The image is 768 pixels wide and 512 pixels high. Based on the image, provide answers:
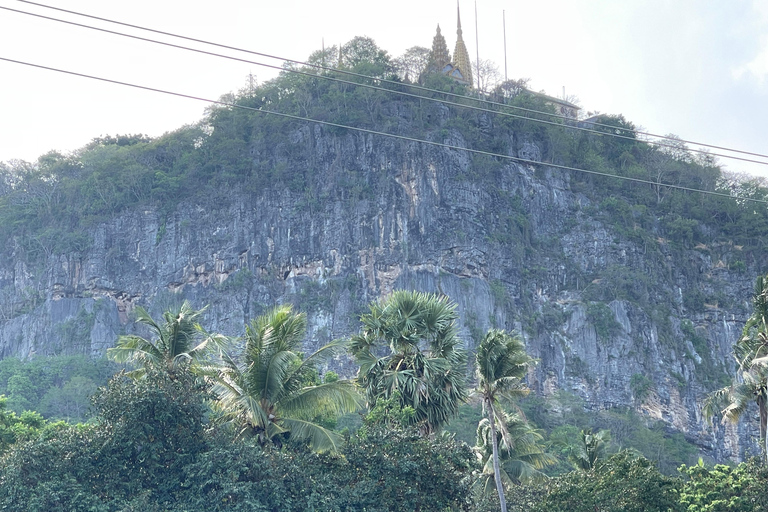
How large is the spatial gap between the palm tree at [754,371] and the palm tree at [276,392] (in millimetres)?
9090

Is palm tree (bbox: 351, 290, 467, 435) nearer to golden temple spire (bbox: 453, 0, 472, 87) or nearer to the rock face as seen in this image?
the rock face

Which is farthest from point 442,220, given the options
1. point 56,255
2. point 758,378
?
point 758,378

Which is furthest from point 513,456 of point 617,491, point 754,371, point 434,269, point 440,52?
point 440,52

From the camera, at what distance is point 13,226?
80250mm

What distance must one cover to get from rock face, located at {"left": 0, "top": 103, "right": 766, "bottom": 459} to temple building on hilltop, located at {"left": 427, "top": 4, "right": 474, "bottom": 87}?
9.88 m

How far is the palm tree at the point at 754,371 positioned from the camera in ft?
79.9

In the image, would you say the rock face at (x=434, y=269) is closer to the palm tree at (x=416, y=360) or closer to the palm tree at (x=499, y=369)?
the palm tree at (x=416, y=360)

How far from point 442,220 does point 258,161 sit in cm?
1518

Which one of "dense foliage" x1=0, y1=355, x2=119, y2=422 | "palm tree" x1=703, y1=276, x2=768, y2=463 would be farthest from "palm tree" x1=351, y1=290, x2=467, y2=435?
"dense foliage" x1=0, y1=355, x2=119, y2=422

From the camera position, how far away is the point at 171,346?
23.1 meters

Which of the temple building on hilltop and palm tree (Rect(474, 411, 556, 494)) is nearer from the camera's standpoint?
palm tree (Rect(474, 411, 556, 494))

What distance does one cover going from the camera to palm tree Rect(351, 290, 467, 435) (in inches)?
987

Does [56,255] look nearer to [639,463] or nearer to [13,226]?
[13,226]

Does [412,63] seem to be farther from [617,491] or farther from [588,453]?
[617,491]
